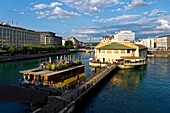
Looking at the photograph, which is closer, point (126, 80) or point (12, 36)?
point (126, 80)

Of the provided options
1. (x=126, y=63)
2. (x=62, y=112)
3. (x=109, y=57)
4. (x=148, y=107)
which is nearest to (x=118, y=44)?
(x=109, y=57)

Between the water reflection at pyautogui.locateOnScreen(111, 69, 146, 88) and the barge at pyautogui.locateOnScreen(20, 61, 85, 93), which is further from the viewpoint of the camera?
the water reflection at pyautogui.locateOnScreen(111, 69, 146, 88)

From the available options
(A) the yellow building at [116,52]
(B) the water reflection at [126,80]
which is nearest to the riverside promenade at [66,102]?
(B) the water reflection at [126,80]

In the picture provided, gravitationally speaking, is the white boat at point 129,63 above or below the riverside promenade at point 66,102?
above

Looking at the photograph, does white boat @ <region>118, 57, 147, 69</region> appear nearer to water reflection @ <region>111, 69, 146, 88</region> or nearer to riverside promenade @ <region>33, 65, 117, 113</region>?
water reflection @ <region>111, 69, 146, 88</region>

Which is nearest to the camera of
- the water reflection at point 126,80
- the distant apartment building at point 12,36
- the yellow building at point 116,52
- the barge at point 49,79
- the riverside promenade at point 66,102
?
the riverside promenade at point 66,102

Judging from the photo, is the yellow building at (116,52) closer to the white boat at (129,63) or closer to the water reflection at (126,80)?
the white boat at (129,63)

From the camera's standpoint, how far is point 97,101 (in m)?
33.3

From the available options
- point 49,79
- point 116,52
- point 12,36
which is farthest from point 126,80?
point 12,36

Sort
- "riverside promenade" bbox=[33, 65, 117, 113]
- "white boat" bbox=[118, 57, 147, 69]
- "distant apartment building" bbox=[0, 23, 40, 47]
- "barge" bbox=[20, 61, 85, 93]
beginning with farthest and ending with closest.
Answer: "distant apartment building" bbox=[0, 23, 40, 47], "white boat" bbox=[118, 57, 147, 69], "barge" bbox=[20, 61, 85, 93], "riverside promenade" bbox=[33, 65, 117, 113]

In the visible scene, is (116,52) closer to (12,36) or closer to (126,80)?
(126,80)

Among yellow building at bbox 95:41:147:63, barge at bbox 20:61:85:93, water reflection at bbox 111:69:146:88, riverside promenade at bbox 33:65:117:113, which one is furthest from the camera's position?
yellow building at bbox 95:41:147:63

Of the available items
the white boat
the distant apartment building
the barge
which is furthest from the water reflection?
the distant apartment building

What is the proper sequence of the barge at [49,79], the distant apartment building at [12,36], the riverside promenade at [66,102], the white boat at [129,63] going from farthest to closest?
the distant apartment building at [12,36] → the white boat at [129,63] → the barge at [49,79] → the riverside promenade at [66,102]
